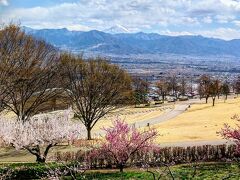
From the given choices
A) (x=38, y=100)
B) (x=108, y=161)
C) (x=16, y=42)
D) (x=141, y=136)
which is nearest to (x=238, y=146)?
(x=141, y=136)

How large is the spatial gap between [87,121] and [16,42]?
592 inches

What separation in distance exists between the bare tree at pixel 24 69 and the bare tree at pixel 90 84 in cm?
268

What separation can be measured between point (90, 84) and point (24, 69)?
10078 millimetres

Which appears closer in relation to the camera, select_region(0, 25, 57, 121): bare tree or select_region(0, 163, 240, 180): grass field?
select_region(0, 163, 240, 180): grass field

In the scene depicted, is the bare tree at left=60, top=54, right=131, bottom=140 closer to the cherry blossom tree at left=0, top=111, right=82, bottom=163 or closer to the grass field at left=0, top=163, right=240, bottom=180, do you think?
the cherry blossom tree at left=0, top=111, right=82, bottom=163

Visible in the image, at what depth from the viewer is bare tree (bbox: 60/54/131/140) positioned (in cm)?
5303

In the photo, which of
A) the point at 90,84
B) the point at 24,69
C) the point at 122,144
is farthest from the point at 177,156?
the point at 90,84

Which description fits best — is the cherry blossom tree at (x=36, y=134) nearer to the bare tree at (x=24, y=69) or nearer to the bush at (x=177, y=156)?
the bush at (x=177, y=156)

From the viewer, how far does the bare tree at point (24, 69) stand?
141ft

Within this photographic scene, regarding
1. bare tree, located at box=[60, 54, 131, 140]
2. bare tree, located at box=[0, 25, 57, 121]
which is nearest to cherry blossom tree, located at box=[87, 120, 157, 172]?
bare tree, located at box=[0, 25, 57, 121]

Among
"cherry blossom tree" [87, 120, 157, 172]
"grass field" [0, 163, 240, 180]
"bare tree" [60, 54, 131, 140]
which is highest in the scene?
"bare tree" [60, 54, 131, 140]

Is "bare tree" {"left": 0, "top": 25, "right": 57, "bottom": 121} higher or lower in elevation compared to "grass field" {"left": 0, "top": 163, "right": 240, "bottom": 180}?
higher

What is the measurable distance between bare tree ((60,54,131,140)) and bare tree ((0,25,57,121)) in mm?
2680

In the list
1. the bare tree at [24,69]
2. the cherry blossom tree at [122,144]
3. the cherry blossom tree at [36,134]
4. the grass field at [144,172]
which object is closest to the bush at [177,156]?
the cherry blossom tree at [122,144]
